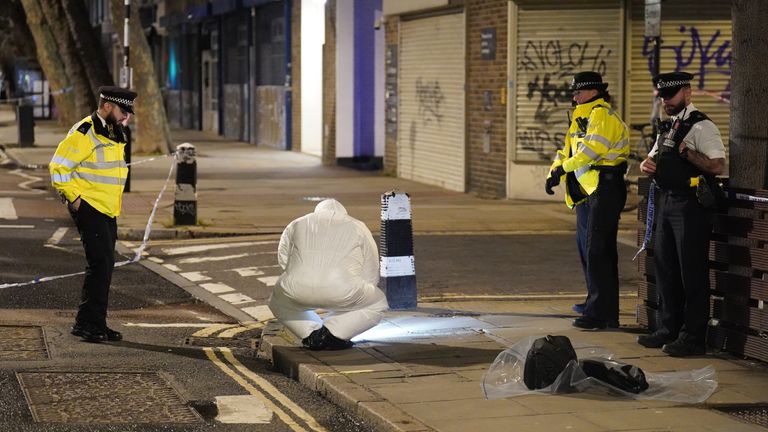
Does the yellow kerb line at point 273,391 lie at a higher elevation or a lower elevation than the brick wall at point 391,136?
lower

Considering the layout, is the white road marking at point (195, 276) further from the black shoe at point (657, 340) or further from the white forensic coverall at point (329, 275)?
the black shoe at point (657, 340)

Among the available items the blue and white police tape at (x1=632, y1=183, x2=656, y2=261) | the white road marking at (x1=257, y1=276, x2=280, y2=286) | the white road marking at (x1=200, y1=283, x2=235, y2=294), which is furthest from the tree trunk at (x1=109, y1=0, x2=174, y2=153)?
the blue and white police tape at (x1=632, y1=183, x2=656, y2=261)

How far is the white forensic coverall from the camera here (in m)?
9.46

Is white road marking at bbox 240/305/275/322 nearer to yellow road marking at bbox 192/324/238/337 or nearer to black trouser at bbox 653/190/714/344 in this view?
yellow road marking at bbox 192/324/238/337

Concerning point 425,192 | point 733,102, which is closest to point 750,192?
point 733,102

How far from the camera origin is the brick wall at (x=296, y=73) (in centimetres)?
3356

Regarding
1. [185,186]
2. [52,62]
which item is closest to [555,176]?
[185,186]

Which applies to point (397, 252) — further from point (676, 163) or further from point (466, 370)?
point (676, 163)

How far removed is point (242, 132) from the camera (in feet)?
133

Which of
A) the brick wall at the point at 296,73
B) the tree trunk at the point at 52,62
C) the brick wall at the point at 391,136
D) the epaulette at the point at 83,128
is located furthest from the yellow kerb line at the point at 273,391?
the tree trunk at the point at 52,62

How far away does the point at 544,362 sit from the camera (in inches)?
322

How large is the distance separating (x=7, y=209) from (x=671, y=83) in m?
13.0

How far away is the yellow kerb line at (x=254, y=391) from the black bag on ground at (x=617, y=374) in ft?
5.55

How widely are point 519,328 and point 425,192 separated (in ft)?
42.6
